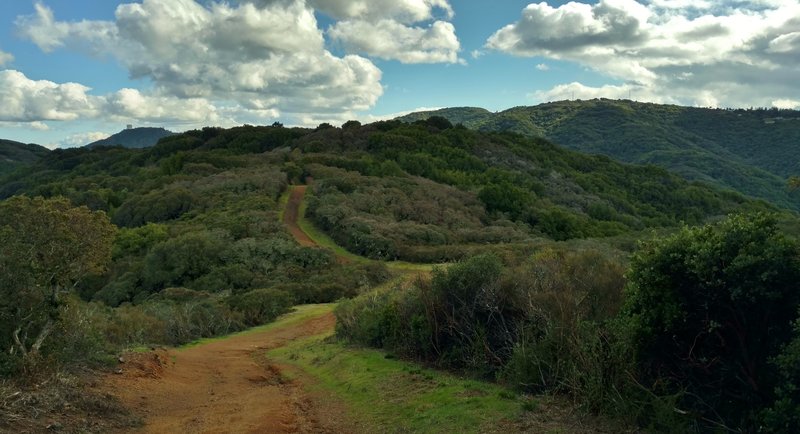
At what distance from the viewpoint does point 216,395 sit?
45.5ft

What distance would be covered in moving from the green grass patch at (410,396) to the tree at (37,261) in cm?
580

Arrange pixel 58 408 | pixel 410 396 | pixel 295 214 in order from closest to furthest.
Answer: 1. pixel 58 408
2. pixel 410 396
3. pixel 295 214

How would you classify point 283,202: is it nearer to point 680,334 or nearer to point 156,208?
point 156,208

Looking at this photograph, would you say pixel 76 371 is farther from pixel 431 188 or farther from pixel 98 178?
pixel 98 178

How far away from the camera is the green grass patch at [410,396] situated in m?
9.22

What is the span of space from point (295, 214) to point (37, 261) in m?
45.3

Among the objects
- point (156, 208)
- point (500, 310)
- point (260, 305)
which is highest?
point (500, 310)

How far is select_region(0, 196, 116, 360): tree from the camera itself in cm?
1041

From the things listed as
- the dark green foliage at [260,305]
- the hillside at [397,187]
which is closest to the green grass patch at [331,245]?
A: the hillside at [397,187]

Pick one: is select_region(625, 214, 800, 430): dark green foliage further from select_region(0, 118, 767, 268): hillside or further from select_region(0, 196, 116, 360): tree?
select_region(0, 118, 767, 268): hillside

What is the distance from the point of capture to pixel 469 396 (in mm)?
10273

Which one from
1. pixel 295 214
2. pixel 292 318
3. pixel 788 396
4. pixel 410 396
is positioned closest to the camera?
pixel 788 396

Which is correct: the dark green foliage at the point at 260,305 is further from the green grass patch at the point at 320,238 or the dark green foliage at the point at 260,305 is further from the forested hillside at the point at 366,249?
the green grass patch at the point at 320,238

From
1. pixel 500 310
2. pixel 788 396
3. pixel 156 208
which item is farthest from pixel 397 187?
pixel 788 396
